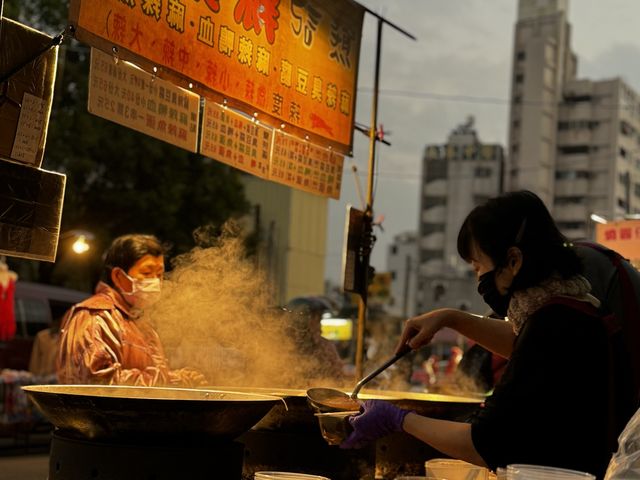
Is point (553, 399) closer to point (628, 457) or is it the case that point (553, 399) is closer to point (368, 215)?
point (628, 457)

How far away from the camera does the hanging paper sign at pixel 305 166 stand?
A: 16.9 ft

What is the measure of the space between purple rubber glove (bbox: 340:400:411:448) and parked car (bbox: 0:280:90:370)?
50.0 ft

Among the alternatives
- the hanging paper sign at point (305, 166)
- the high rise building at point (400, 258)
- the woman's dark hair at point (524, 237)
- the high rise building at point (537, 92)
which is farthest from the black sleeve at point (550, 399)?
the high rise building at point (400, 258)

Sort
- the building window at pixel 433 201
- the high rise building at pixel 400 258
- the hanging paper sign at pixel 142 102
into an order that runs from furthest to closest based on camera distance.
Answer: the high rise building at pixel 400 258 < the building window at pixel 433 201 < the hanging paper sign at pixel 142 102

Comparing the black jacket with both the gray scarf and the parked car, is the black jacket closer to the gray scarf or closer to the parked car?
the gray scarf

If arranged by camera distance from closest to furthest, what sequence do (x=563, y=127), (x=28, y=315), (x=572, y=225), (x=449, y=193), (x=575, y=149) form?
(x=28, y=315) < (x=563, y=127) < (x=575, y=149) < (x=572, y=225) < (x=449, y=193)

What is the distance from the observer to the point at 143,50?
3.94 m

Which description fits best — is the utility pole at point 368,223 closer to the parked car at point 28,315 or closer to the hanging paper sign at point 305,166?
the hanging paper sign at point 305,166

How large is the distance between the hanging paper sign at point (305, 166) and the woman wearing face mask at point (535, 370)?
250 centimetres

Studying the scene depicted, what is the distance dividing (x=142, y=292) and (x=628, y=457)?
316 centimetres

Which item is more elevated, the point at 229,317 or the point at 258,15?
the point at 258,15

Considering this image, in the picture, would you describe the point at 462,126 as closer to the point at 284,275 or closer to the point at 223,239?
the point at 284,275

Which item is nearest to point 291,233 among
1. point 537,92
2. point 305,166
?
point 537,92

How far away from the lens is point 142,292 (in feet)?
15.7
